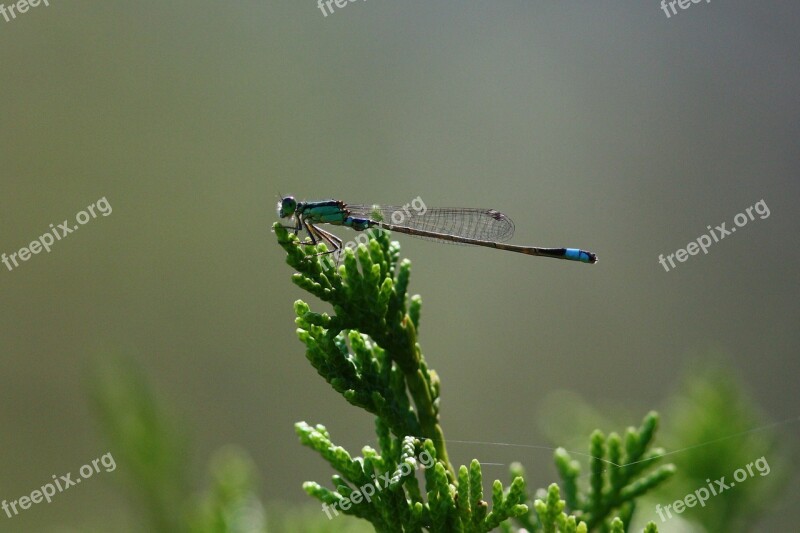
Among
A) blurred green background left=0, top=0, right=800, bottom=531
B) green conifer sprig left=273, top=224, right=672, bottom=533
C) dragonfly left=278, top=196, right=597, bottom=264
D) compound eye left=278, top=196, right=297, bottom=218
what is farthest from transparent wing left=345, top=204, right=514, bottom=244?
blurred green background left=0, top=0, right=800, bottom=531

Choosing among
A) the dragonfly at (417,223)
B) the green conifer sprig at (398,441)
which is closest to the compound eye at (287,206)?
the dragonfly at (417,223)

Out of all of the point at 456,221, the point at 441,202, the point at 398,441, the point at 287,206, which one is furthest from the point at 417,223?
the point at 441,202

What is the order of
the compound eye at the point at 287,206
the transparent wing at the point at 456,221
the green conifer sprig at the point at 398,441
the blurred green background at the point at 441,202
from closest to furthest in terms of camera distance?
the green conifer sprig at the point at 398,441
the compound eye at the point at 287,206
the transparent wing at the point at 456,221
the blurred green background at the point at 441,202

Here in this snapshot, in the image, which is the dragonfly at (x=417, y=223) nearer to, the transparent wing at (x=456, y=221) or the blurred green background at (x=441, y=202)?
the transparent wing at (x=456, y=221)

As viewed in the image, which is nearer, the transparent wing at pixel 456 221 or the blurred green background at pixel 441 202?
the transparent wing at pixel 456 221

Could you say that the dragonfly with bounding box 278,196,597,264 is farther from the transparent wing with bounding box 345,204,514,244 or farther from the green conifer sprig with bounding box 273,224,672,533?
the green conifer sprig with bounding box 273,224,672,533

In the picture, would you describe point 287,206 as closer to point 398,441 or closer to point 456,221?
point 456,221
